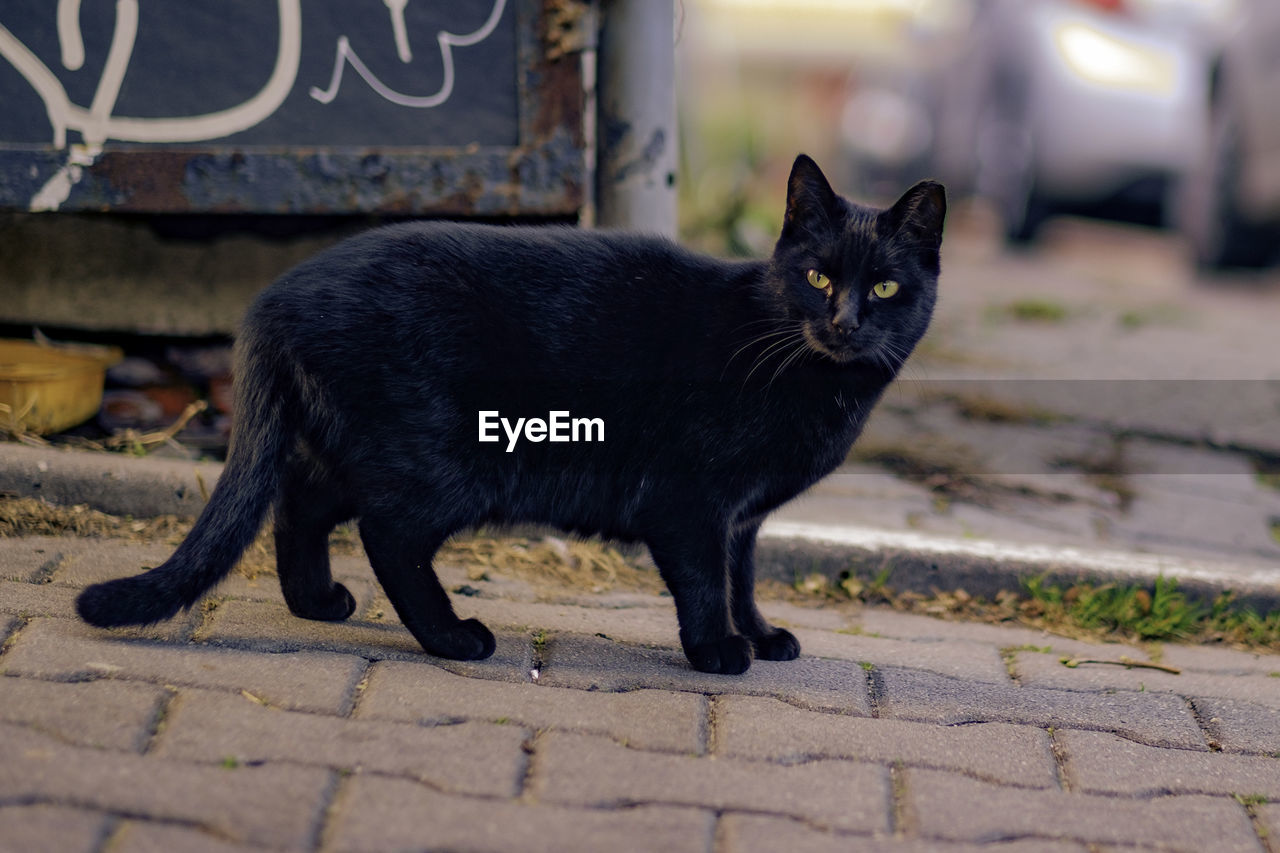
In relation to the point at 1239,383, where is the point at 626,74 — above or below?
above

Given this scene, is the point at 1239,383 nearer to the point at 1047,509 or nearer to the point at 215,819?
the point at 1047,509

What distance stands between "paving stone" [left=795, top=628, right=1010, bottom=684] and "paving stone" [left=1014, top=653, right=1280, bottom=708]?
70 mm

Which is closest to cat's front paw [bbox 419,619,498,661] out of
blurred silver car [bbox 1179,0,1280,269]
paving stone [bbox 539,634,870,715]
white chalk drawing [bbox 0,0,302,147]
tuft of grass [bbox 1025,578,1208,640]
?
paving stone [bbox 539,634,870,715]

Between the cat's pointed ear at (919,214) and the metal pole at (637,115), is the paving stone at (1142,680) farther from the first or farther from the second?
the metal pole at (637,115)

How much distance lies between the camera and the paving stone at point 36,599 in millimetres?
2176

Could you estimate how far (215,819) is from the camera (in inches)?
61.7

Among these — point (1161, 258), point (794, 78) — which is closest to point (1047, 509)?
point (1161, 258)

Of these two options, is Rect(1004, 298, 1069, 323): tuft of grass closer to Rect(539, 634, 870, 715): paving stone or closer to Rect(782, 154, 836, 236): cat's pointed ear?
Rect(782, 154, 836, 236): cat's pointed ear

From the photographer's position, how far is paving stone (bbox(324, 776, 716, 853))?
1.59m

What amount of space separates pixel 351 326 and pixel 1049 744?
1.50 meters

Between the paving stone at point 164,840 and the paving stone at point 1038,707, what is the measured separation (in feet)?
3.97

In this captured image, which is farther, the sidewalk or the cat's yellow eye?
the cat's yellow eye

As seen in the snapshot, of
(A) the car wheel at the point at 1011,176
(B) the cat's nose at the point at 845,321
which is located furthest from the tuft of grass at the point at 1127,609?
(A) the car wheel at the point at 1011,176

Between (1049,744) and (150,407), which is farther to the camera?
(150,407)
